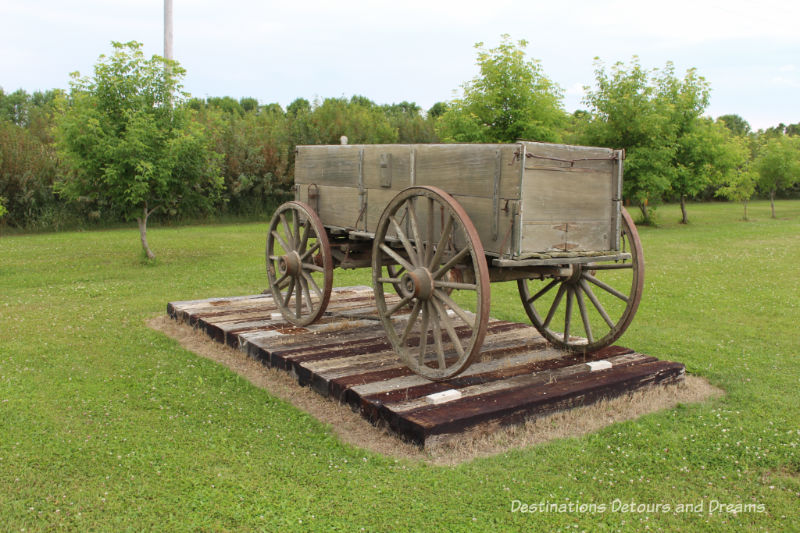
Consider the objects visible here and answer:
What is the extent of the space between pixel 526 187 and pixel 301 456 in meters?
2.47

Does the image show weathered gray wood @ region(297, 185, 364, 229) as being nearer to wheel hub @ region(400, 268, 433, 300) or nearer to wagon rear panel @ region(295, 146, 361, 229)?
wagon rear panel @ region(295, 146, 361, 229)

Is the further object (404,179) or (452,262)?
(404,179)

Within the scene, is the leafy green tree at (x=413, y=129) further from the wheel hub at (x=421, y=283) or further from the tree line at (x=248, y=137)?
the wheel hub at (x=421, y=283)

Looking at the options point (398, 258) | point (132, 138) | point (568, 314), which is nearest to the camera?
point (398, 258)

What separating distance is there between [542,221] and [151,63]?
445 inches

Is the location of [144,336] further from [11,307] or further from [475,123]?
[475,123]

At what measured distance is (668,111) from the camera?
24984 mm

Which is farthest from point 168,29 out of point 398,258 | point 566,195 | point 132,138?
point 566,195

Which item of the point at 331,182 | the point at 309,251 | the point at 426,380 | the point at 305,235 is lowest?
the point at 426,380

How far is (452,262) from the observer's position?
489cm

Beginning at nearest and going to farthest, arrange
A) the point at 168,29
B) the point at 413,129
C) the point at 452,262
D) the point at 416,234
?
the point at 452,262, the point at 416,234, the point at 168,29, the point at 413,129

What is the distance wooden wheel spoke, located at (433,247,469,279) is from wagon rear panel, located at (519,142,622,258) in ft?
1.36

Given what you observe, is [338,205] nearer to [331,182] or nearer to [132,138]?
[331,182]

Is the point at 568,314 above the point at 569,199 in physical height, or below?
below
